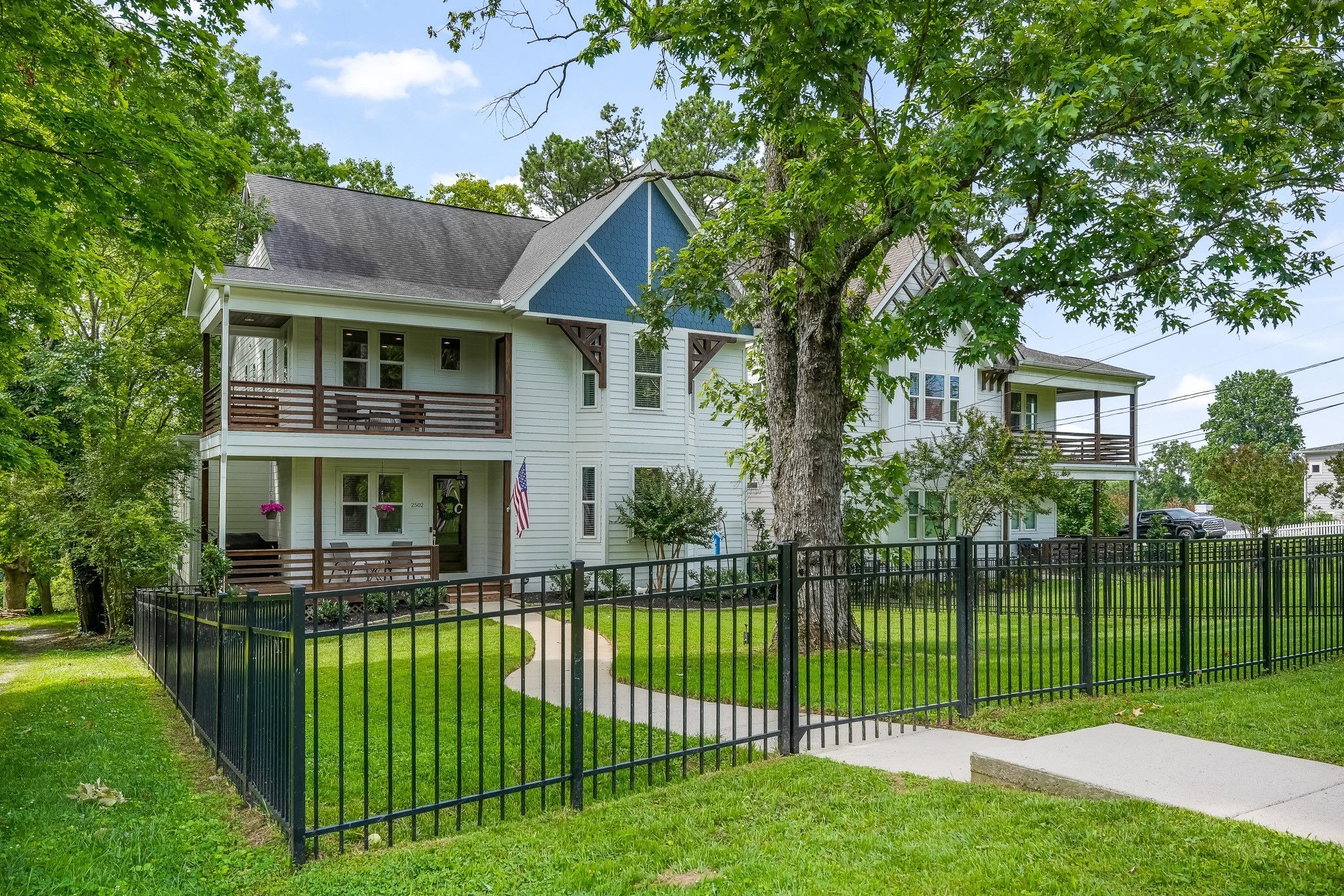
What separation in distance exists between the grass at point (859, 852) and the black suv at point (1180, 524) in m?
33.2

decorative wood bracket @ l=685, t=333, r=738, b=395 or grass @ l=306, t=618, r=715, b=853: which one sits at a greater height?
decorative wood bracket @ l=685, t=333, r=738, b=395

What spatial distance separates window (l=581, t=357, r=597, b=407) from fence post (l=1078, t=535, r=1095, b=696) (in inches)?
561

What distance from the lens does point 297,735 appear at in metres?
4.88

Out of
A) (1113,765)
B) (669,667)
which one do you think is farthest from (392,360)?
(1113,765)

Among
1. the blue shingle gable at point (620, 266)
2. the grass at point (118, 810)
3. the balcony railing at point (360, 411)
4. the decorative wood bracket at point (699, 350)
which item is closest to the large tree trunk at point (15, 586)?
the balcony railing at point (360, 411)

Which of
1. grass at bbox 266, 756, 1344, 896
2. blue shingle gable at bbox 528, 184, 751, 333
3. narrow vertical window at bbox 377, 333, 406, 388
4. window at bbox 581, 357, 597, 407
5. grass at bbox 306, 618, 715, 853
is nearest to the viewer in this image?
grass at bbox 266, 756, 1344, 896

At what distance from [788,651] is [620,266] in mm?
15880

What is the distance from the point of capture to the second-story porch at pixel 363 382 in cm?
1798

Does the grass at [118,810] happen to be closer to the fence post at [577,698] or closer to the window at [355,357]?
the fence post at [577,698]

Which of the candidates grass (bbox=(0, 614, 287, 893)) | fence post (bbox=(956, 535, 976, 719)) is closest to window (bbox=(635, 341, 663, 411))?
grass (bbox=(0, 614, 287, 893))

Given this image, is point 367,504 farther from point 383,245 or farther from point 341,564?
point 383,245

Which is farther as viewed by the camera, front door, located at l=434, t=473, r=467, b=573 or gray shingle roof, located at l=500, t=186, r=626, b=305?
front door, located at l=434, t=473, r=467, b=573

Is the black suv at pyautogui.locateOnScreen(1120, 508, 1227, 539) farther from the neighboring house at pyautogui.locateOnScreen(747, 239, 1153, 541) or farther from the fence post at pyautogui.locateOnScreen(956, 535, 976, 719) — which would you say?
the fence post at pyautogui.locateOnScreen(956, 535, 976, 719)

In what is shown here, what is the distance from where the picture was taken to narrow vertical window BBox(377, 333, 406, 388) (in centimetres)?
2069
